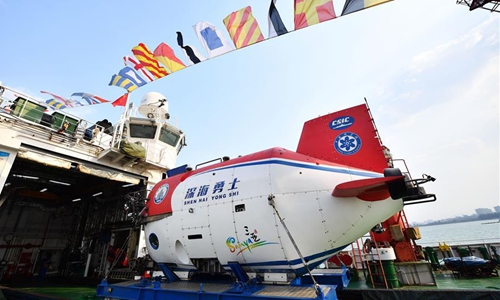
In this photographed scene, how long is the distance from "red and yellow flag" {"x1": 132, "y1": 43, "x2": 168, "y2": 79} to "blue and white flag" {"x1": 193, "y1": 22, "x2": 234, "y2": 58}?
2.35 metres

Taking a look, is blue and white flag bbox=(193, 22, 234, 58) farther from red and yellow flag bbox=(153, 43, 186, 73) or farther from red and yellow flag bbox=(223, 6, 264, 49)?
red and yellow flag bbox=(153, 43, 186, 73)

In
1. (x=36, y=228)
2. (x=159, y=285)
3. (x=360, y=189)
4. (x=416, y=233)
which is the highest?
(x=36, y=228)

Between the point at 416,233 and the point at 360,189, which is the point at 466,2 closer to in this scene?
the point at 416,233

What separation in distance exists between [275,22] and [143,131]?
991cm

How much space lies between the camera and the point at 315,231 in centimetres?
466

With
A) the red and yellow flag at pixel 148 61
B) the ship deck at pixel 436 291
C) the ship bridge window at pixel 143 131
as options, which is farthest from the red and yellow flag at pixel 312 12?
the ship bridge window at pixel 143 131

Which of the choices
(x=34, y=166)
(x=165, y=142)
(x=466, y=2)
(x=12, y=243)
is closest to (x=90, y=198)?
(x=34, y=166)

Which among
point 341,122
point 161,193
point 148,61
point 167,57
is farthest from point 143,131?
point 341,122

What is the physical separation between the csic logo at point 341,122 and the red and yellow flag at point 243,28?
3359mm

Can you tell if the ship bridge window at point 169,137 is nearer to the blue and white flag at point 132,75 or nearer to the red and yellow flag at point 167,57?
the blue and white flag at point 132,75

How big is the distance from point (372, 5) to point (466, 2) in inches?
591

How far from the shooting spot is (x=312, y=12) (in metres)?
A: 5.97

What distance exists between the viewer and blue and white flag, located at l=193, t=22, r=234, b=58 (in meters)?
7.46

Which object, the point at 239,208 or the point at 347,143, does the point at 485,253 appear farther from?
the point at 239,208
